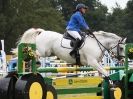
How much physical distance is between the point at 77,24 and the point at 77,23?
0.13 feet

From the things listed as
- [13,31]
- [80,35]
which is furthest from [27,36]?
[13,31]

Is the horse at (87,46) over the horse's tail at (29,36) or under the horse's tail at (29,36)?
under

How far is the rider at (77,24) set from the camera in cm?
1110

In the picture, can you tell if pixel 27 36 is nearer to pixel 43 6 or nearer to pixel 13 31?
pixel 13 31

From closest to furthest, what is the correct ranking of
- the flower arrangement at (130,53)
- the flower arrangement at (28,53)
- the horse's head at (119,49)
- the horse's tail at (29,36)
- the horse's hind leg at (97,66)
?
the flower arrangement at (28,53) < the flower arrangement at (130,53) < the horse's hind leg at (97,66) < the horse's head at (119,49) < the horse's tail at (29,36)

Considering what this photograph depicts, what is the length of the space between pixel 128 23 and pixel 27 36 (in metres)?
63.3

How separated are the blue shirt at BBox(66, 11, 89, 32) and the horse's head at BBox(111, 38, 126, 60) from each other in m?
0.90

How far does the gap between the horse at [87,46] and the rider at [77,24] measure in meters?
0.22

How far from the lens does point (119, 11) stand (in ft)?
276

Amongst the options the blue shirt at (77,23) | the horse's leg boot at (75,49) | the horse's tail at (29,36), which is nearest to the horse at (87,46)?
the horse's tail at (29,36)

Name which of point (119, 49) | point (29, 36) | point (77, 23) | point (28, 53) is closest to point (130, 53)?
point (119, 49)

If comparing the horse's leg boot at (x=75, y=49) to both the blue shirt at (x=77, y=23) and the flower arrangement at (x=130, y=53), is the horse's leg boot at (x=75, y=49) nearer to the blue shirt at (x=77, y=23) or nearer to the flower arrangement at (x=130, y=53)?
the blue shirt at (x=77, y=23)

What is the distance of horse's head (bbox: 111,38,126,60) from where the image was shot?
435 inches

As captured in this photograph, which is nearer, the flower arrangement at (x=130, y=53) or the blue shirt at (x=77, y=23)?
the flower arrangement at (x=130, y=53)
